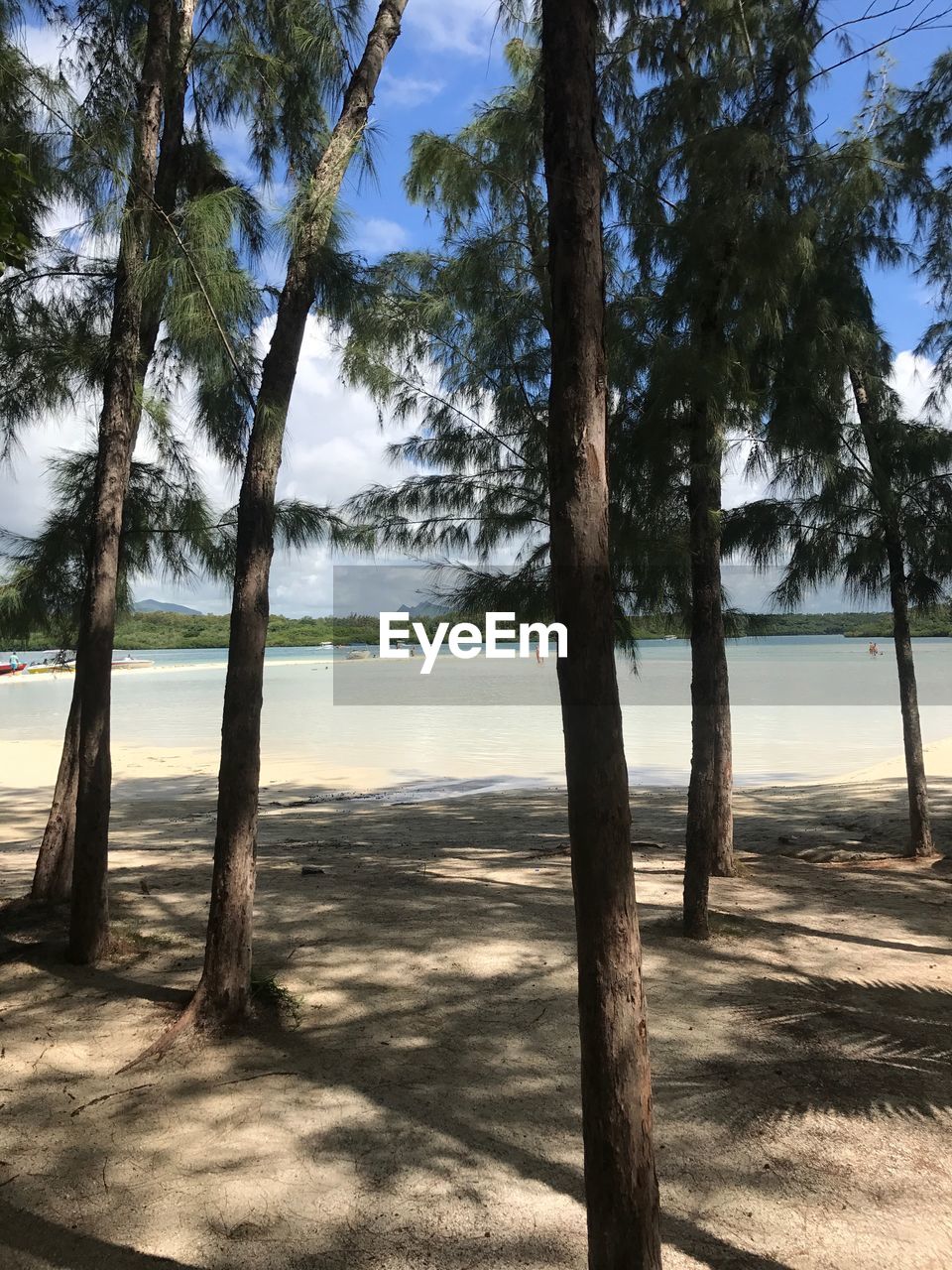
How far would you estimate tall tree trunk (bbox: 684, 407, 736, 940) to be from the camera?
4.85 metres

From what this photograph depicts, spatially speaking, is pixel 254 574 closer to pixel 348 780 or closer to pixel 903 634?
pixel 903 634

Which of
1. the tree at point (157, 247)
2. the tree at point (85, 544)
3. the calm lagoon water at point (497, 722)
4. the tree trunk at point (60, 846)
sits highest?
the tree at point (157, 247)

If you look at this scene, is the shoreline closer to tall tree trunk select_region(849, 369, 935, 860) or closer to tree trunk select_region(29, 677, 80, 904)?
tall tree trunk select_region(849, 369, 935, 860)

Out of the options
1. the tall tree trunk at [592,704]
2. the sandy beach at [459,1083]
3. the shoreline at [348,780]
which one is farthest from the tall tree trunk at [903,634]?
the tall tree trunk at [592,704]

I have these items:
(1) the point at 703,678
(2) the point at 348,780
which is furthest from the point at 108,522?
(2) the point at 348,780

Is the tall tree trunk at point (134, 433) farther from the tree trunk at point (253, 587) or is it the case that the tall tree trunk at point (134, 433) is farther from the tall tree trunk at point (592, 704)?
the tall tree trunk at point (592, 704)

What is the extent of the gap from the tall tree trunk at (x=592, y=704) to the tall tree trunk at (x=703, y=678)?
295 cm

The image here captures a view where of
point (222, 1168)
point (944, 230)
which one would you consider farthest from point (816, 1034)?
point (944, 230)

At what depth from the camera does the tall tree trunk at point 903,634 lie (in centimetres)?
683

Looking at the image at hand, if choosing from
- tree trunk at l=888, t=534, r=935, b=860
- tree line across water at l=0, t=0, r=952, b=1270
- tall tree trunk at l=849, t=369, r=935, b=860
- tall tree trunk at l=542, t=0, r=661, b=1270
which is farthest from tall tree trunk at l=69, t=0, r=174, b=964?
tree trunk at l=888, t=534, r=935, b=860

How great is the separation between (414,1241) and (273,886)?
382 centimetres

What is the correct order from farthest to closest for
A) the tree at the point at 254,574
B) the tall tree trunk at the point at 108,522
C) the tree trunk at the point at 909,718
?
the tree trunk at the point at 909,718 < the tall tree trunk at the point at 108,522 < the tree at the point at 254,574

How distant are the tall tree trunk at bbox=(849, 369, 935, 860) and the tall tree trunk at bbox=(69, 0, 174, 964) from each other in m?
4.96

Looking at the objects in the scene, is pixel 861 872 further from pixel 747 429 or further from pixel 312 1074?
pixel 312 1074
